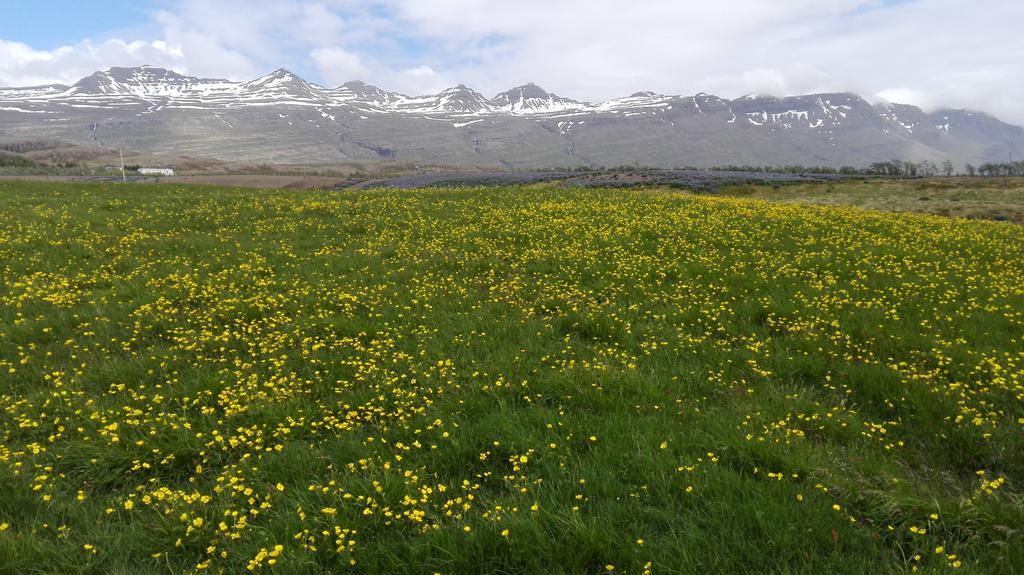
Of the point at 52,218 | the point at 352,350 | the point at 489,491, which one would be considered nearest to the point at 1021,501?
the point at 489,491

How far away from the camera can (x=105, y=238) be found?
16781 mm

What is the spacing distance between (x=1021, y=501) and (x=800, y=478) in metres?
1.78

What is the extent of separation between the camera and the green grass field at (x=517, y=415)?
422 cm

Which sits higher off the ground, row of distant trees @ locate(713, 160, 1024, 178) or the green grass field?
row of distant trees @ locate(713, 160, 1024, 178)

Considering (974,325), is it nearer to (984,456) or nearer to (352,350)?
(984,456)

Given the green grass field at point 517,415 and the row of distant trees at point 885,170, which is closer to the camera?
the green grass field at point 517,415

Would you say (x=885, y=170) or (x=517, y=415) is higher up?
(x=885, y=170)

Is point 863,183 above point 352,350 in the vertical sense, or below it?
above

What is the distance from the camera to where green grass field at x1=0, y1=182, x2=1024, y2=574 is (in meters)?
4.22

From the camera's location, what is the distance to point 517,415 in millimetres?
6129

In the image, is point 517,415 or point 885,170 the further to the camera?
point 885,170

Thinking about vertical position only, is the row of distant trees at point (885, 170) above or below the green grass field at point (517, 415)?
above

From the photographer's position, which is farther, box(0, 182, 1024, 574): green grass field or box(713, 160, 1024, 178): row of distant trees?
box(713, 160, 1024, 178): row of distant trees

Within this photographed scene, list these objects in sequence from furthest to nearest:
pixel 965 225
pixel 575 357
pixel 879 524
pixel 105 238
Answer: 1. pixel 965 225
2. pixel 105 238
3. pixel 575 357
4. pixel 879 524
